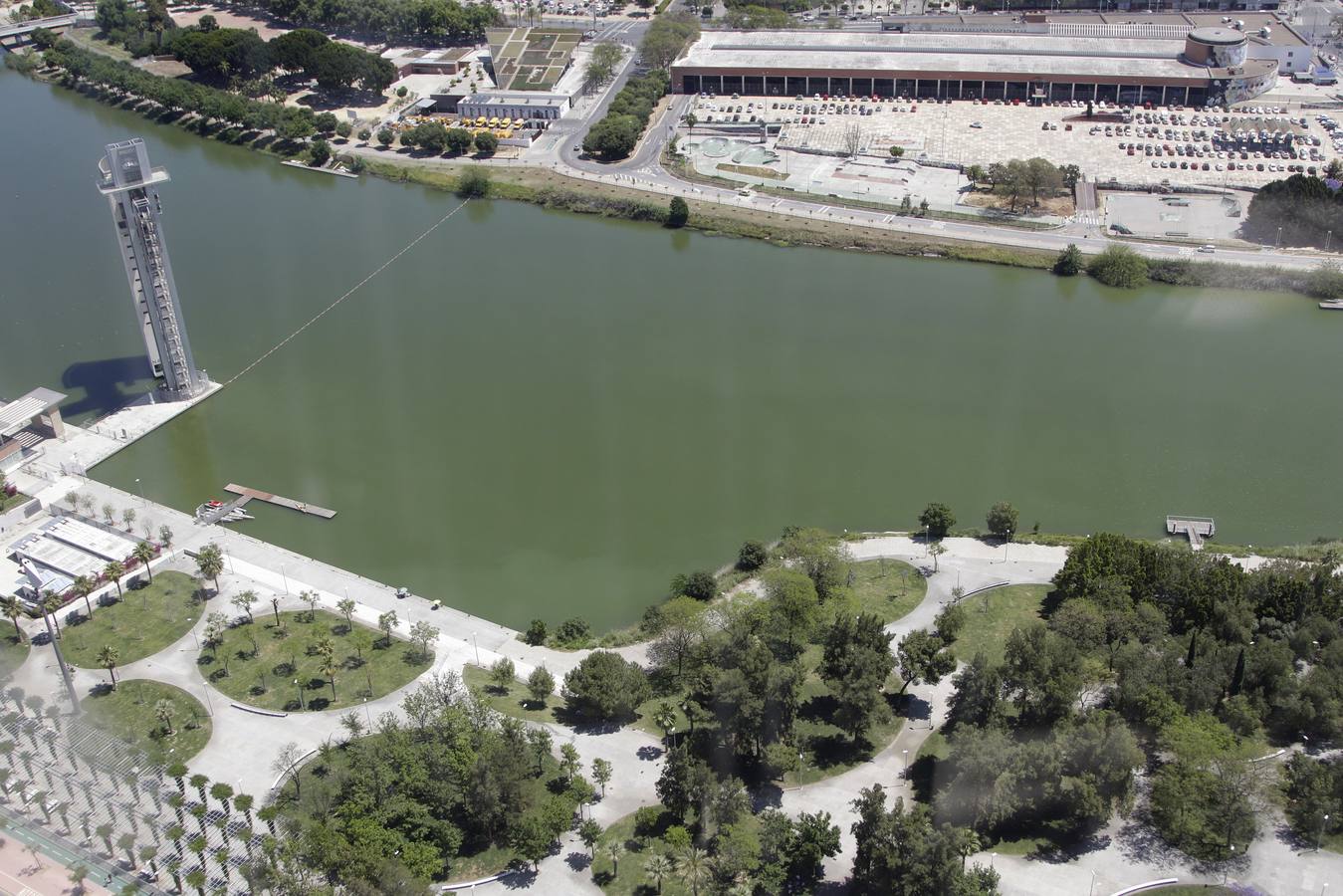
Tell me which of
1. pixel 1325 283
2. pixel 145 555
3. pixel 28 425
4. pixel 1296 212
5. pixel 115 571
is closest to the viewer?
pixel 115 571

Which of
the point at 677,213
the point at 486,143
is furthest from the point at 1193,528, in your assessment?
the point at 486,143

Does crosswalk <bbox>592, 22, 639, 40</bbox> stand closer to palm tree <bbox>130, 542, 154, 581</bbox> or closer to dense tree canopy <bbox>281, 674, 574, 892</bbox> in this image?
palm tree <bbox>130, 542, 154, 581</bbox>

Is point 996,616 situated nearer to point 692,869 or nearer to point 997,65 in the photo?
point 692,869

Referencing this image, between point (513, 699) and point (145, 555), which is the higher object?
point (145, 555)

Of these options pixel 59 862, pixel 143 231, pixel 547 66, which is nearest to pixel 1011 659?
pixel 59 862

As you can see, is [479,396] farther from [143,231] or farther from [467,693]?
[467,693]

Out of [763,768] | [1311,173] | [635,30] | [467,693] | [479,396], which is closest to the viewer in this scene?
[763,768]
